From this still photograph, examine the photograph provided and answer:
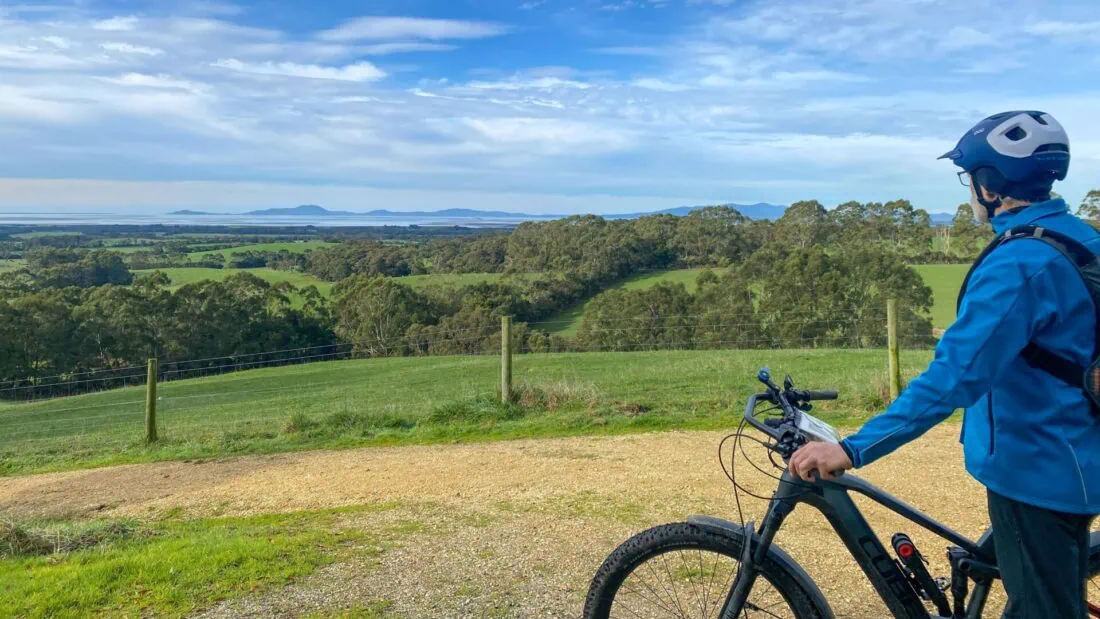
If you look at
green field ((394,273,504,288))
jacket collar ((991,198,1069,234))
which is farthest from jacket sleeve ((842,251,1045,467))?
green field ((394,273,504,288))

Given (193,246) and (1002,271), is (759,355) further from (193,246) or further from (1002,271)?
(193,246)

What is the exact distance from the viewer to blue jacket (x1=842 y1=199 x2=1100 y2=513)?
2.12 meters

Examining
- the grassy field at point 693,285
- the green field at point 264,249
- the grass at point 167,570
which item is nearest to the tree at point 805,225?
the grassy field at point 693,285

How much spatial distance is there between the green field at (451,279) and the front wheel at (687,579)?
188ft

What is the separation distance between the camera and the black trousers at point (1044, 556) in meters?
2.26

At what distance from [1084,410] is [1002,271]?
1.47ft

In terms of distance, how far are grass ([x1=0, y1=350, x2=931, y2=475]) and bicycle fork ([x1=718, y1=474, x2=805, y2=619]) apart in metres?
7.42

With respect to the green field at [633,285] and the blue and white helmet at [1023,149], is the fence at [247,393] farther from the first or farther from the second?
the green field at [633,285]

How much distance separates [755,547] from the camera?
2.75 m

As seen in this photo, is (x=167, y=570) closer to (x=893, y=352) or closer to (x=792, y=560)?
(x=792, y=560)

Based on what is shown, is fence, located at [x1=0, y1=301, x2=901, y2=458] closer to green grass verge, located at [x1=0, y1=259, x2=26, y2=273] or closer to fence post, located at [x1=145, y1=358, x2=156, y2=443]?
fence post, located at [x1=145, y1=358, x2=156, y2=443]

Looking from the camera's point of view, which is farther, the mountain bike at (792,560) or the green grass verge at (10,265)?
the green grass verge at (10,265)

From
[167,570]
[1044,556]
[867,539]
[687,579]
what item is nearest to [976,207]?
[1044,556]

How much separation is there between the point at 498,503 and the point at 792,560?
4313 millimetres
